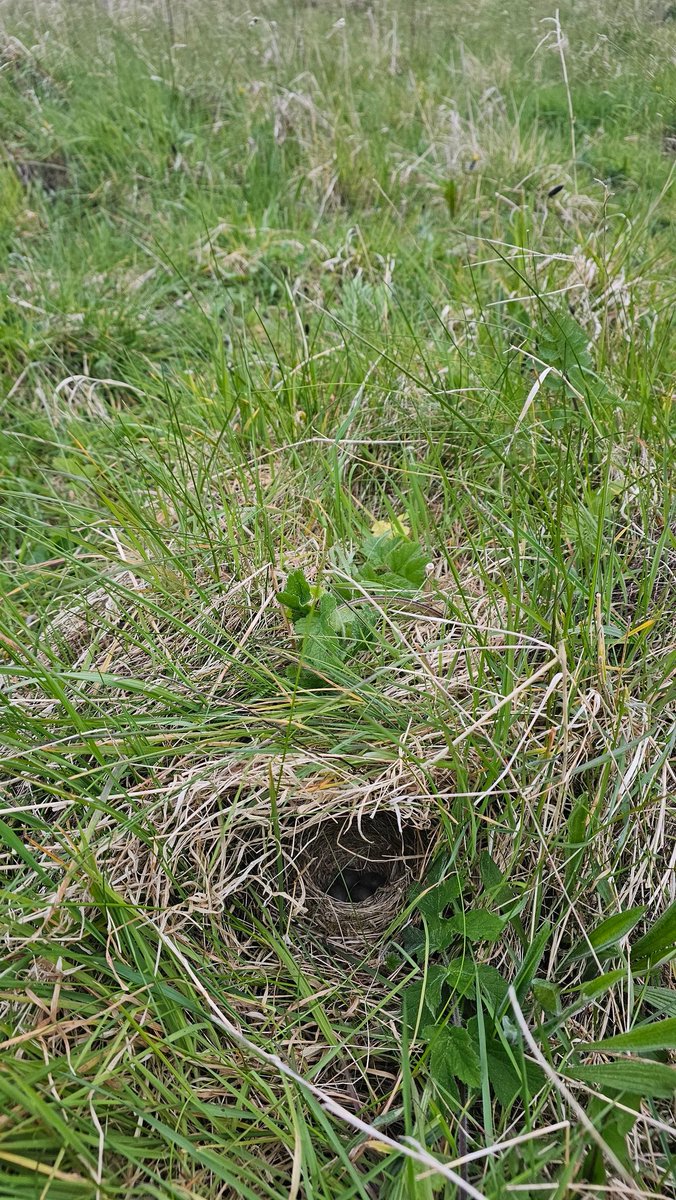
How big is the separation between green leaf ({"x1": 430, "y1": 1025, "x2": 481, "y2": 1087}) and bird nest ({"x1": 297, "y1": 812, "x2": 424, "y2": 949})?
0.19 meters

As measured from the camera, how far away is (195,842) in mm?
1101

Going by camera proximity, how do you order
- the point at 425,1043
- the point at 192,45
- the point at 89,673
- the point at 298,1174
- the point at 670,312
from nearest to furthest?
the point at 298,1174 < the point at 425,1043 < the point at 89,673 < the point at 670,312 < the point at 192,45

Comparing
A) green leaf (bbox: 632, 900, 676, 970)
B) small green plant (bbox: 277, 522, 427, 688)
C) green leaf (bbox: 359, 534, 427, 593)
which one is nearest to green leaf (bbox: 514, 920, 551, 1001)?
green leaf (bbox: 632, 900, 676, 970)

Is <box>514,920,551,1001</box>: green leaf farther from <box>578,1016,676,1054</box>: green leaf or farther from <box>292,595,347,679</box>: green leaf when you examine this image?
<box>292,595,347,679</box>: green leaf

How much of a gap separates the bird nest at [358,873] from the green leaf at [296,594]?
35 centimetres

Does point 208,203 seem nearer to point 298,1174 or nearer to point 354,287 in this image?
point 354,287

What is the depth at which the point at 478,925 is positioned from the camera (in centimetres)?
98

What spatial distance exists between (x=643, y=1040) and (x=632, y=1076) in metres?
0.04

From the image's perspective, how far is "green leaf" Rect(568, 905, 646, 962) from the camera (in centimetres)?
95

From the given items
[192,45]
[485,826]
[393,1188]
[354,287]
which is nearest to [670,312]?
[354,287]

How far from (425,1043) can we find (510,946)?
166 millimetres

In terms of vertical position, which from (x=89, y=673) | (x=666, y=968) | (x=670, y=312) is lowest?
(x=666, y=968)

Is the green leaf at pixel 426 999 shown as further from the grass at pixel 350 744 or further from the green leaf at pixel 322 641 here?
the green leaf at pixel 322 641

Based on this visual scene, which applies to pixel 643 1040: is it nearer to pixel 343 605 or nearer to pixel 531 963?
pixel 531 963
